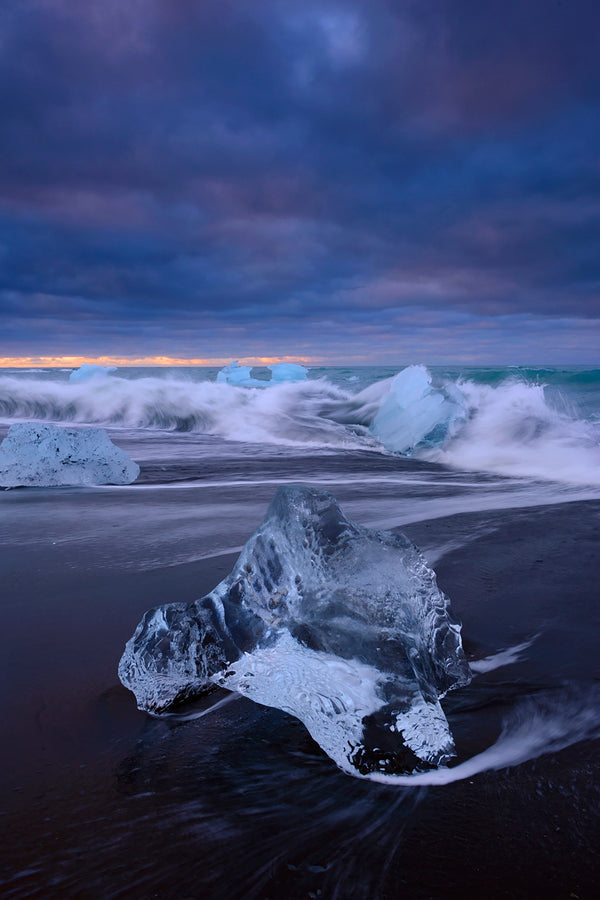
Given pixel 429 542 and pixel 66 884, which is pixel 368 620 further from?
pixel 429 542

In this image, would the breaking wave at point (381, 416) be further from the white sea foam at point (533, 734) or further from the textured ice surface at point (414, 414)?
the white sea foam at point (533, 734)

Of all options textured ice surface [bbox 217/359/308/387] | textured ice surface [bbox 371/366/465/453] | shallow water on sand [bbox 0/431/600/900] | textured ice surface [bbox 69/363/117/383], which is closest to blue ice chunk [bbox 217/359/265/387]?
textured ice surface [bbox 217/359/308/387]

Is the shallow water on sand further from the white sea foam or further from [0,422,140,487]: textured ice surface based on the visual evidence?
[0,422,140,487]: textured ice surface

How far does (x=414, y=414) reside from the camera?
10.6m

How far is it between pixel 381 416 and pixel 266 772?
10543 mm

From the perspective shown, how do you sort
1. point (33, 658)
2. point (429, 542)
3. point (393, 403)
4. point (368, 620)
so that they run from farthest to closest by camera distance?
1. point (393, 403)
2. point (429, 542)
3. point (33, 658)
4. point (368, 620)

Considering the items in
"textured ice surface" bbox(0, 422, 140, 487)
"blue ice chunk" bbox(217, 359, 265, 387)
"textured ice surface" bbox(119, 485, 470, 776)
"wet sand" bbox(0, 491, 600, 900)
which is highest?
"blue ice chunk" bbox(217, 359, 265, 387)

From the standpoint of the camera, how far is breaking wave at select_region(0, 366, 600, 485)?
26.1 ft

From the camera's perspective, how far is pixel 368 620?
176cm

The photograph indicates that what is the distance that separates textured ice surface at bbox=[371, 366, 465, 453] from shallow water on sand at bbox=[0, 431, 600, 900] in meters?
6.48

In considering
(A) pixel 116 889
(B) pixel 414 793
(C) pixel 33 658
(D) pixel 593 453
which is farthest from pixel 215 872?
(D) pixel 593 453

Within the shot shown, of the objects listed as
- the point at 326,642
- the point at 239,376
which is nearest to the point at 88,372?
the point at 239,376

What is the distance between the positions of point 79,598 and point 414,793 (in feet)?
5.69

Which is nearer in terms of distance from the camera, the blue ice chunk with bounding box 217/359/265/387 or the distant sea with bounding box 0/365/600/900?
the distant sea with bounding box 0/365/600/900
